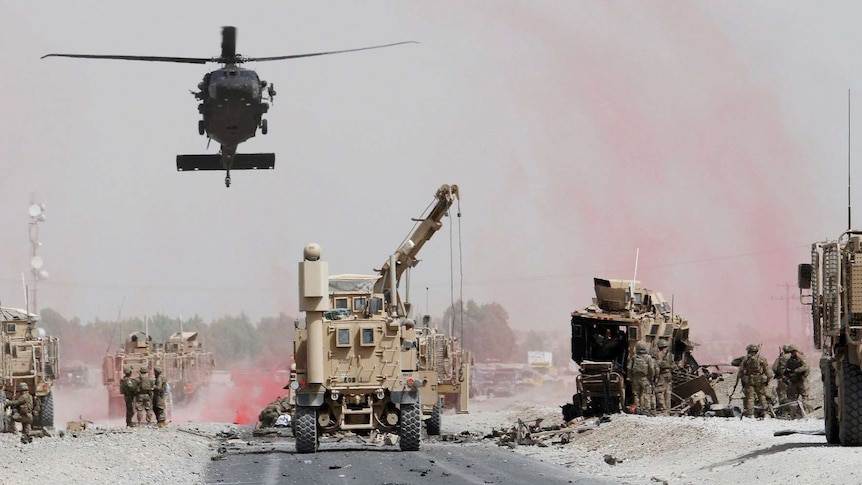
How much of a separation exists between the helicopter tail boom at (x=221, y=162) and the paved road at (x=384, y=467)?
7.50 metres

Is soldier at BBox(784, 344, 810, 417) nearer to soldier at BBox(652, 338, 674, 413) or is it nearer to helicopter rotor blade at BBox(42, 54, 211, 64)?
soldier at BBox(652, 338, 674, 413)

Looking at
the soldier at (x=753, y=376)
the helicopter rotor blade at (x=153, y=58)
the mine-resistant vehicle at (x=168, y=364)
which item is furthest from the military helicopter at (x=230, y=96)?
the mine-resistant vehicle at (x=168, y=364)

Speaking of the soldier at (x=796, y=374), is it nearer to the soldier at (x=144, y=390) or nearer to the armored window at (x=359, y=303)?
the armored window at (x=359, y=303)

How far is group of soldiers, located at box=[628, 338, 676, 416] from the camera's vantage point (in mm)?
34219

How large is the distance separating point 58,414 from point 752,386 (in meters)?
43.3

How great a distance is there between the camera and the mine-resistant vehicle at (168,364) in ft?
181

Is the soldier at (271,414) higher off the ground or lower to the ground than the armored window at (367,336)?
lower

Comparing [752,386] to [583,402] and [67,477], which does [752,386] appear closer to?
[583,402]

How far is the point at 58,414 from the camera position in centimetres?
7038

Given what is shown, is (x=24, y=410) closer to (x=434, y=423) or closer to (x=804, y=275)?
(x=434, y=423)

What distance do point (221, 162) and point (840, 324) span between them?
1785 cm

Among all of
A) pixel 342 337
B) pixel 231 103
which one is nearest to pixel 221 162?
pixel 231 103

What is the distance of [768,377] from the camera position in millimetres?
33969

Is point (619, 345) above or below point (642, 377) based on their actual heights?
above
